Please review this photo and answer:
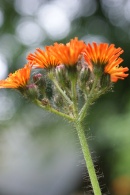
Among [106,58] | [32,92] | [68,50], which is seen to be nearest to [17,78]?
[32,92]

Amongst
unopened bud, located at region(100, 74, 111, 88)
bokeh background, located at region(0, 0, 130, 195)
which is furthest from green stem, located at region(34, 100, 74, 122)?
bokeh background, located at region(0, 0, 130, 195)

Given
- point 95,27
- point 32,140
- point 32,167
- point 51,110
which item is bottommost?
point 51,110

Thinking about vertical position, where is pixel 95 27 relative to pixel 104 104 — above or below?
above

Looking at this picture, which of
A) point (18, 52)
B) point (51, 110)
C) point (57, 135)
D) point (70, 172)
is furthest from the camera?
point (18, 52)

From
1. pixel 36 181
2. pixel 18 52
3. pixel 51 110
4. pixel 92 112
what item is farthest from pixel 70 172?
pixel 51 110

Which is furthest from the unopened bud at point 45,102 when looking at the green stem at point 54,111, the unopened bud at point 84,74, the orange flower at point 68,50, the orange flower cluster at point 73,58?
the orange flower at point 68,50

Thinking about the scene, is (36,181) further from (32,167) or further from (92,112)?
(92,112)

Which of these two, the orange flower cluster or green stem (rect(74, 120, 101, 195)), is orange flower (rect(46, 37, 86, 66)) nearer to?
the orange flower cluster
